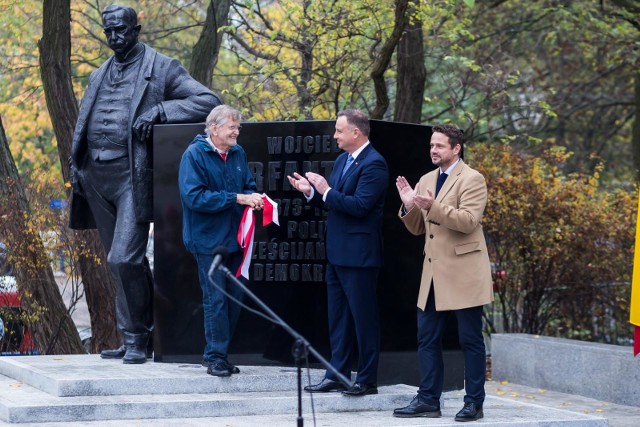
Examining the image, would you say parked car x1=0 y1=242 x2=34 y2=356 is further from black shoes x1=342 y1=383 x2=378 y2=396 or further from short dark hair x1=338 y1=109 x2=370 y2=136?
short dark hair x1=338 y1=109 x2=370 y2=136

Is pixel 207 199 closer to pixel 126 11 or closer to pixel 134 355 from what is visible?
pixel 134 355

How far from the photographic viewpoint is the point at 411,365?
32.2 ft

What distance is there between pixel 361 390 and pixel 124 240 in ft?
8.15

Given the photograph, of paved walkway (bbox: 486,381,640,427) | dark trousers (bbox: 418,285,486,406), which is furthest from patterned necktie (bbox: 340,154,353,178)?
paved walkway (bbox: 486,381,640,427)

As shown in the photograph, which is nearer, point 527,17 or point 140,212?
point 140,212

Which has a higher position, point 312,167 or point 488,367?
point 312,167

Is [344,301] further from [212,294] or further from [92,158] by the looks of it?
[92,158]

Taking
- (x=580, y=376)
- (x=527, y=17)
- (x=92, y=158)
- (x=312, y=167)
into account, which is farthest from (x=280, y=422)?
(x=527, y=17)

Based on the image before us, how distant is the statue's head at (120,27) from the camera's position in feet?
31.9

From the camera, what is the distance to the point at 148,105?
10.0 m

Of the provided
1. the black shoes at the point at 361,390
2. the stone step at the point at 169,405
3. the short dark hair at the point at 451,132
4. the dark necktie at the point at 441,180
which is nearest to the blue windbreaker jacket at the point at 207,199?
the stone step at the point at 169,405

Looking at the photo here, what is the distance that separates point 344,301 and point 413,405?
3.25 ft

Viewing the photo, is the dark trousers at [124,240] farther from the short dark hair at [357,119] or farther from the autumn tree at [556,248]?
the autumn tree at [556,248]

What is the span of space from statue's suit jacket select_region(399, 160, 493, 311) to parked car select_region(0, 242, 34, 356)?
5.83m
